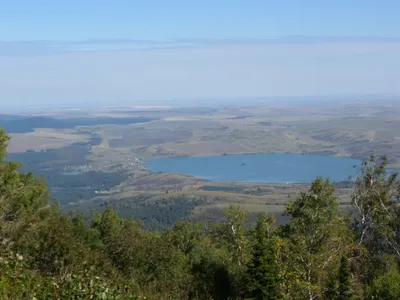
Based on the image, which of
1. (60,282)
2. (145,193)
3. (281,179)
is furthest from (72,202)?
(60,282)

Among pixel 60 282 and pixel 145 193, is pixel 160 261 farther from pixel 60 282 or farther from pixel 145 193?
pixel 145 193

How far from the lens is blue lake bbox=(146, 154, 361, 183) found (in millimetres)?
155188

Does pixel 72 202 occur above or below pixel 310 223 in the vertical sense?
below

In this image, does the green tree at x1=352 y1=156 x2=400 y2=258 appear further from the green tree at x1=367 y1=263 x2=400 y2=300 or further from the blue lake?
the blue lake

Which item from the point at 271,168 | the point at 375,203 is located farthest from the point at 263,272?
the point at 271,168

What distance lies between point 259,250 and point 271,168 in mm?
156335

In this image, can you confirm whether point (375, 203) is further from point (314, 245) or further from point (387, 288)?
point (314, 245)

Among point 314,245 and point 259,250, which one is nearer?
point 314,245

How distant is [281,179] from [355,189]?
126 metres

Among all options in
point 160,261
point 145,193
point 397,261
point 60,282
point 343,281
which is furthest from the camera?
point 145,193

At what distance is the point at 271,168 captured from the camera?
580ft

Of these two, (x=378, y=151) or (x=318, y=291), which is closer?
(x=318, y=291)

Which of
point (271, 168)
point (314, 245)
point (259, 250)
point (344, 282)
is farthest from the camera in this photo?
point (271, 168)

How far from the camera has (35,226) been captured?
18.7 metres
